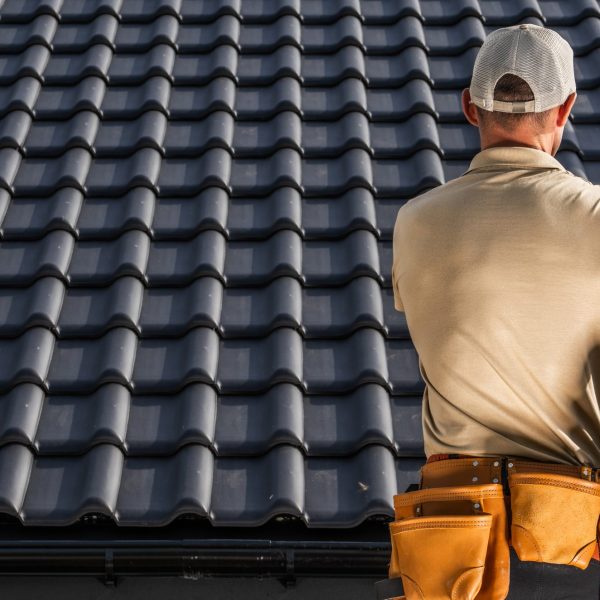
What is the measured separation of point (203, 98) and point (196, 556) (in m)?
2.21

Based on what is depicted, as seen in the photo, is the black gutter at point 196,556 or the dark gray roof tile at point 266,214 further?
the dark gray roof tile at point 266,214

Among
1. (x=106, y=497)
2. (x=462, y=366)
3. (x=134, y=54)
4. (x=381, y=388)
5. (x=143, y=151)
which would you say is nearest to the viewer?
(x=462, y=366)

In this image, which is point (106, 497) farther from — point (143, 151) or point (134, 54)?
point (134, 54)

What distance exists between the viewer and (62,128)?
Result: 4.30 m

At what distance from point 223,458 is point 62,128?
185 centimetres

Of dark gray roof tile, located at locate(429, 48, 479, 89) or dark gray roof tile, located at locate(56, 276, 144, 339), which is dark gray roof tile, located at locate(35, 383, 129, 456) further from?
dark gray roof tile, located at locate(429, 48, 479, 89)

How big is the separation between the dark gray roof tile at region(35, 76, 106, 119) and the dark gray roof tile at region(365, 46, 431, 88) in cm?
119

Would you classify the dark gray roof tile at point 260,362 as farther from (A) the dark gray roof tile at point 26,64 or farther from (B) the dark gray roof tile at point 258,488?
(A) the dark gray roof tile at point 26,64

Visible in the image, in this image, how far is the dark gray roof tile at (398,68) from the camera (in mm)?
4523

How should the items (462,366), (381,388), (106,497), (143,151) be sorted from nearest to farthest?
(462,366), (106,497), (381,388), (143,151)

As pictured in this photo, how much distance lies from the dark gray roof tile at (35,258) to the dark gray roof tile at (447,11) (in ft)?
7.11

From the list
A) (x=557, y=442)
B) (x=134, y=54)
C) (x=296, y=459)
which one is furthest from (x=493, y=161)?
(x=134, y=54)

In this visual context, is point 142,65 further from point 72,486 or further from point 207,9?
point 72,486

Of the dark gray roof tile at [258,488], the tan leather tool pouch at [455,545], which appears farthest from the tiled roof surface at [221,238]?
the tan leather tool pouch at [455,545]
